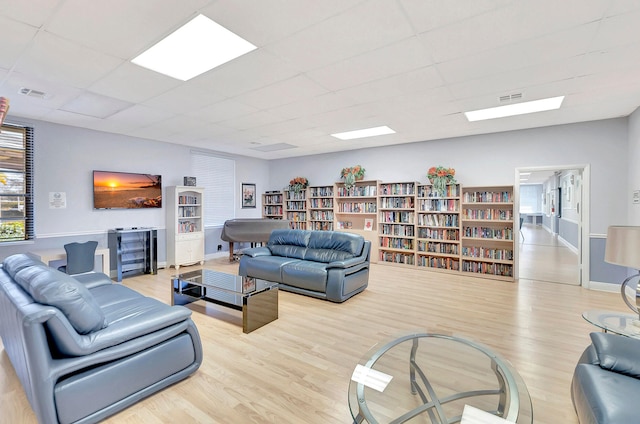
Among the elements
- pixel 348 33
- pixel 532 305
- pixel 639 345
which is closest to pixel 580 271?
pixel 532 305

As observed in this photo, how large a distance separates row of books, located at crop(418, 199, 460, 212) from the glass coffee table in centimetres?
392

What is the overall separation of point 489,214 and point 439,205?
909mm

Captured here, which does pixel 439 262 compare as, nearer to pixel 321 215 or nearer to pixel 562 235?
pixel 321 215

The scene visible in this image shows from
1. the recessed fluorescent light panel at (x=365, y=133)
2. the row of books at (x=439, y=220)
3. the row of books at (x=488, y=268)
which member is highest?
the recessed fluorescent light panel at (x=365, y=133)

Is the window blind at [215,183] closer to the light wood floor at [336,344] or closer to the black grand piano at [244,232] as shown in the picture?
the black grand piano at [244,232]

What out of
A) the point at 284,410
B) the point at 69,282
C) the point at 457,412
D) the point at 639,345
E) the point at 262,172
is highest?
the point at 262,172

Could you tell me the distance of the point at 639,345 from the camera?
1.71m

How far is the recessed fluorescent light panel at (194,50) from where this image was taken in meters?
2.26

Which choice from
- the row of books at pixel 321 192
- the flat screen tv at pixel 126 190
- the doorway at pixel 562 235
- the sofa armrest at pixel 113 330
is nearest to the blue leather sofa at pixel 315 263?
the sofa armrest at pixel 113 330

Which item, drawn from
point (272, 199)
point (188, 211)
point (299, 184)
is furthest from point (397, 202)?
point (188, 211)

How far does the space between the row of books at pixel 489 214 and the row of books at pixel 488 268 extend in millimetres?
880

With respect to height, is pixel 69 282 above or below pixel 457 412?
above

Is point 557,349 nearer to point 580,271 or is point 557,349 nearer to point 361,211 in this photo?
point 580,271

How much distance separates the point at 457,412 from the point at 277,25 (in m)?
2.83
